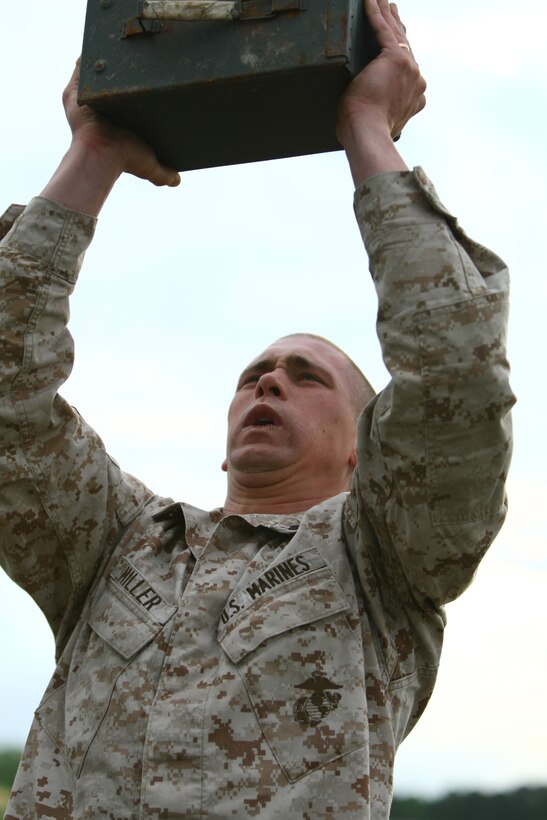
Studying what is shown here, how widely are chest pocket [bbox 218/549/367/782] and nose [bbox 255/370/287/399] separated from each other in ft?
3.10

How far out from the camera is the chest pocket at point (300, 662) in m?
3.26

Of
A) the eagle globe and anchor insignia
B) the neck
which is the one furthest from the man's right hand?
the eagle globe and anchor insignia

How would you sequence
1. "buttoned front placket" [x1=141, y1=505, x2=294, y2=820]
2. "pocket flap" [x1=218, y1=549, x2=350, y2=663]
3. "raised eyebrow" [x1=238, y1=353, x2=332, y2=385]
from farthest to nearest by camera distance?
"raised eyebrow" [x1=238, y1=353, x2=332, y2=385]
"pocket flap" [x1=218, y1=549, x2=350, y2=663]
"buttoned front placket" [x1=141, y1=505, x2=294, y2=820]

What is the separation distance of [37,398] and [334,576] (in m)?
1.04

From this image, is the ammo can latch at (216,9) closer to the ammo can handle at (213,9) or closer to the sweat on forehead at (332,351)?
the ammo can handle at (213,9)

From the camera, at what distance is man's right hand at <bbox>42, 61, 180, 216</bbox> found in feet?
13.1

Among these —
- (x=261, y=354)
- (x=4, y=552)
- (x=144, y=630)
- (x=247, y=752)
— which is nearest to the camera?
(x=247, y=752)

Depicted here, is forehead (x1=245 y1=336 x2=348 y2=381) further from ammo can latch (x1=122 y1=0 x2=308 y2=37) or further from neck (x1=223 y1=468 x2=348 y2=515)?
ammo can latch (x1=122 y1=0 x2=308 y2=37)

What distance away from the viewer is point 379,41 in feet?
12.7

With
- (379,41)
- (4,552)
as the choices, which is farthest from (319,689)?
(379,41)

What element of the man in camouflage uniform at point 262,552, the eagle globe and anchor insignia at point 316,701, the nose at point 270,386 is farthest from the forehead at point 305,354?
the eagle globe and anchor insignia at point 316,701

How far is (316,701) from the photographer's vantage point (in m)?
3.32

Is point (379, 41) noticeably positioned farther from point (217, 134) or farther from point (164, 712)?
point (164, 712)

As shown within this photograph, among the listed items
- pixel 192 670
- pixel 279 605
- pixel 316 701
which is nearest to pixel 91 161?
pixel 279 605
